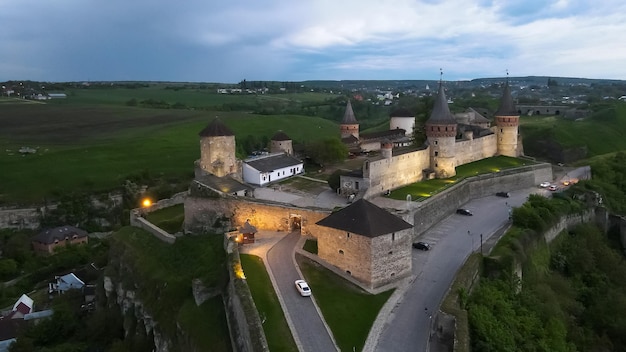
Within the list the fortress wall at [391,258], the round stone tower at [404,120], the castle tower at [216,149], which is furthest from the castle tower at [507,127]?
the fortress wall at [391,258]

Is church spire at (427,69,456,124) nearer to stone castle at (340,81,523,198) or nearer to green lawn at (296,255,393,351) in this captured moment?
stone castle at (340,81,523,198)

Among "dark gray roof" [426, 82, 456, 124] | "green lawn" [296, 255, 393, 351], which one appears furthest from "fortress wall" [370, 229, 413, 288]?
"dark gray roof" [426, 82, 456, 124]

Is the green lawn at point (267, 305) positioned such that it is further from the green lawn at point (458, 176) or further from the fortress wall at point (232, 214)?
the green lawn at point (458, 176)

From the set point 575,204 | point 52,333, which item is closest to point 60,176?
point 52,333

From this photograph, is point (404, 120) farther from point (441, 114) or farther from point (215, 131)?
point (215, 131)

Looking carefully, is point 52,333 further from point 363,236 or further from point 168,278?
point 363,236

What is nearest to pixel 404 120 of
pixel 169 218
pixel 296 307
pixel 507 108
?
pixel 507 108
